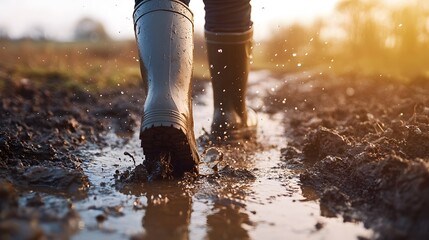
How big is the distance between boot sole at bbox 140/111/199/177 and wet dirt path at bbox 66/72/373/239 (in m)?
0.09

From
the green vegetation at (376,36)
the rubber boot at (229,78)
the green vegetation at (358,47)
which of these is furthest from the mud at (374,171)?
the green vegetation at (376,36)

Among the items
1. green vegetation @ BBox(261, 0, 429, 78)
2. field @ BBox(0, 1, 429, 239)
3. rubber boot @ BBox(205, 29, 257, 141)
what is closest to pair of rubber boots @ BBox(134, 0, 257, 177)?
field @ BBox(0, 1, 429, 239)

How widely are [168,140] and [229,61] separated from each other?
1.26 metres

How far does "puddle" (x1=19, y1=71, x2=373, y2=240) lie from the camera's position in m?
1.54

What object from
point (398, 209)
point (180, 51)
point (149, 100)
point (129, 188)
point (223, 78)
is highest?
point (223, 78)

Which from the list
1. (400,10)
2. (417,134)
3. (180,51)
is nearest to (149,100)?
(180,51)

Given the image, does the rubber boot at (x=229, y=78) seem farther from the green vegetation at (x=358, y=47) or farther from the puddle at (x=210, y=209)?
the green vegetation at (x=358, y=47)

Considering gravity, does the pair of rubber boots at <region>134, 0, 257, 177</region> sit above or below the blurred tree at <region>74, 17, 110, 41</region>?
below

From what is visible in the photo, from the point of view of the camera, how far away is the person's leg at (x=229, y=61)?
299cm

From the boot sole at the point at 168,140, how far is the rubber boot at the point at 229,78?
109cm

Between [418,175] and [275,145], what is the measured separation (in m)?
1.75

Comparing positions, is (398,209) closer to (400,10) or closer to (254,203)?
(254,203)

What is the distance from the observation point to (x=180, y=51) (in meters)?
2.26

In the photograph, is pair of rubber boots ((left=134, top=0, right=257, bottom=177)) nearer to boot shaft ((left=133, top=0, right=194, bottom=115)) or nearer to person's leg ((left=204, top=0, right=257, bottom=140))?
boot shaft ((left=133, top=0, right=194, bottom=115))
